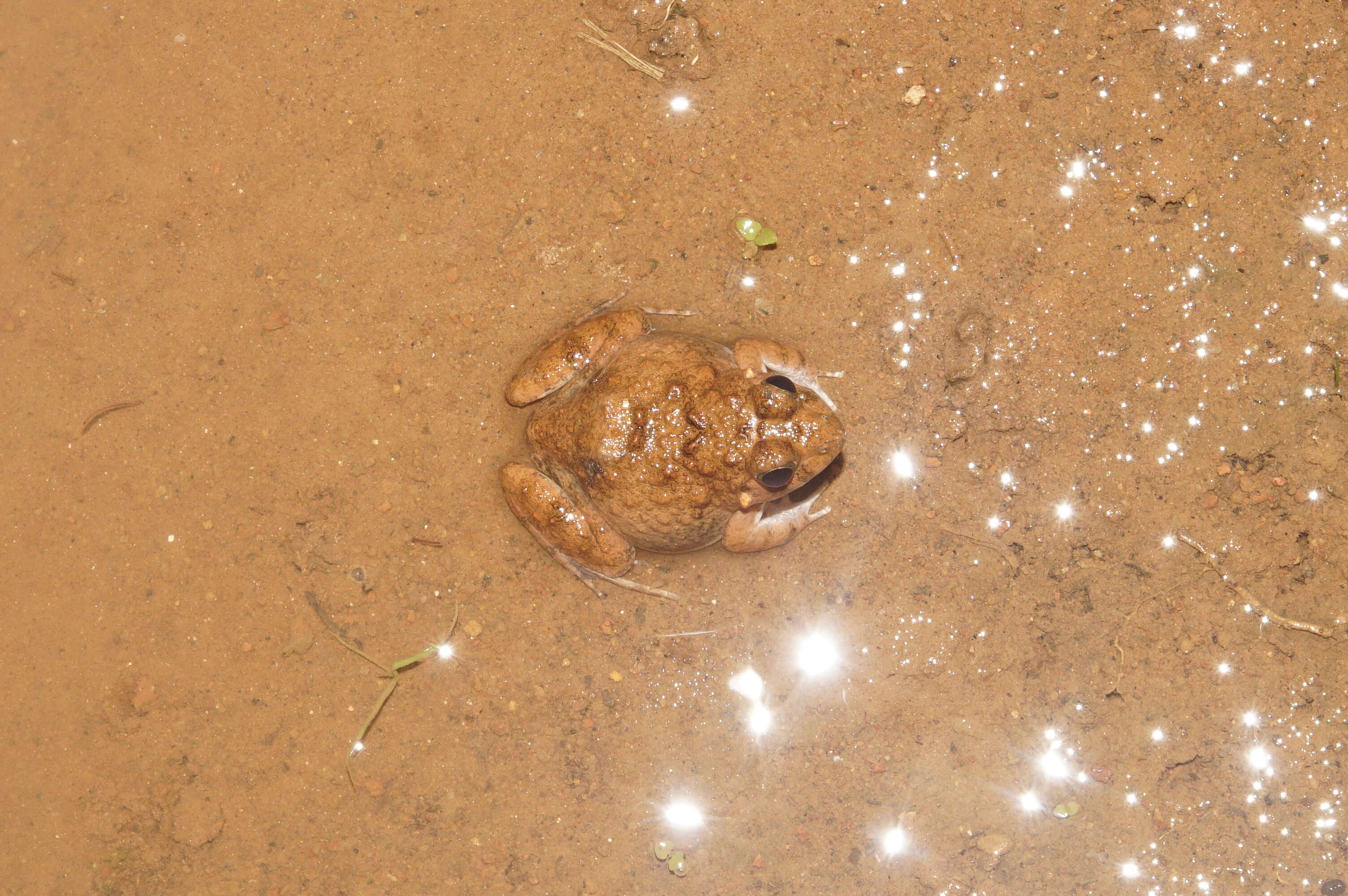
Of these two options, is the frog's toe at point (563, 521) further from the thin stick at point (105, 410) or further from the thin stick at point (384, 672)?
the thin stick at point (105, 410)

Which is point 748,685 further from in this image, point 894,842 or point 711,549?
point 894,842

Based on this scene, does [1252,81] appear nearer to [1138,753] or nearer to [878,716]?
[1138,753]

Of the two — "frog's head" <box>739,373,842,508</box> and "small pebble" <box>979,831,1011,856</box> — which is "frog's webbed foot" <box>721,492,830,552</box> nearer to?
"frog's head" <box>739,373,842,508</box>

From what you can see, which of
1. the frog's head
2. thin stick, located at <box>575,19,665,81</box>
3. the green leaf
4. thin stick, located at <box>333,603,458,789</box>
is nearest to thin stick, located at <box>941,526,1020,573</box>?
the frog's head

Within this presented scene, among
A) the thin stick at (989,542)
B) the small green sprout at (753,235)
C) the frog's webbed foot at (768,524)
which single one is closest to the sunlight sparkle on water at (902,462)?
the thin stick at (989,542)

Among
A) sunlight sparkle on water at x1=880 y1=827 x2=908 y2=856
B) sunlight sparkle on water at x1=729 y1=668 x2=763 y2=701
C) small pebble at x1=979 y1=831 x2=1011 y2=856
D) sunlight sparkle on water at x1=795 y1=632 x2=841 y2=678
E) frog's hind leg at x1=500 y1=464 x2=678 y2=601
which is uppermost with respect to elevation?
frog's hind leg at x1=500 y1=464 x2=678 y2=601

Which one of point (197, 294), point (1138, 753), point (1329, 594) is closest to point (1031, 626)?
point (1138, 753)
